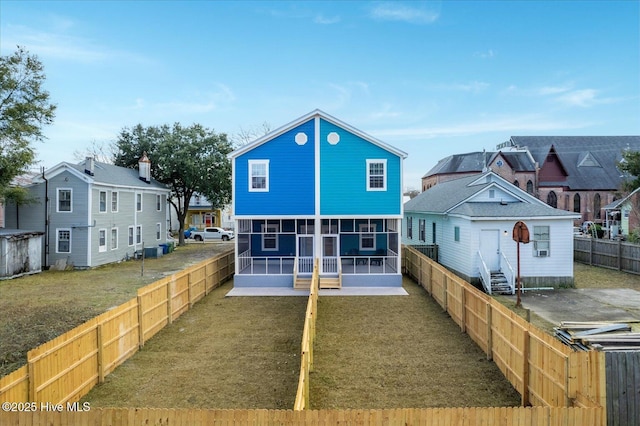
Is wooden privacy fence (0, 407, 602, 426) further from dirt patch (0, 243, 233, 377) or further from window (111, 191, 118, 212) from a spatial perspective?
window (111, 191, 118, 212)

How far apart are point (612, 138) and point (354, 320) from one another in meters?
59.8

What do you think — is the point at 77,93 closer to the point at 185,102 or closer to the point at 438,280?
the point at 185,102

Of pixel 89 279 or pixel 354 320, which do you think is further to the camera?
pixel 89 279

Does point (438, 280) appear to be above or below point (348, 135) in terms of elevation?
below

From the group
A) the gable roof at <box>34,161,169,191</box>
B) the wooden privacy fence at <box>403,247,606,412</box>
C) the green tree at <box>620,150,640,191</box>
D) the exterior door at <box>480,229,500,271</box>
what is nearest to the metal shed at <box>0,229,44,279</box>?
the gable roof at <box>34,161,169,191</box>

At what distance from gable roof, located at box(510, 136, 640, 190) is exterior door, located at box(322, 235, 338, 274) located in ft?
133

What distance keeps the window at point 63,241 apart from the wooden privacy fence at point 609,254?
33.8 metres

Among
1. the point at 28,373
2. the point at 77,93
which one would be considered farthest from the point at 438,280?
the point at 77,93

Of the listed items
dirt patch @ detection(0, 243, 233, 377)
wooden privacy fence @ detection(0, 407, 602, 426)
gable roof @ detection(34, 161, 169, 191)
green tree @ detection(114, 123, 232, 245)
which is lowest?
dirt patch @ detection(0, 243, 233, 377)

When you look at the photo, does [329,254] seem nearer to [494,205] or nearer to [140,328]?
[494,205]

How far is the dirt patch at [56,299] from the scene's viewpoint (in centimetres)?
1181

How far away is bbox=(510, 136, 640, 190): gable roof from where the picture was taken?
50938 millimetres

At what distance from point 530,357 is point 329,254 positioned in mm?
14574

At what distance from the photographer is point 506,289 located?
18.6m
